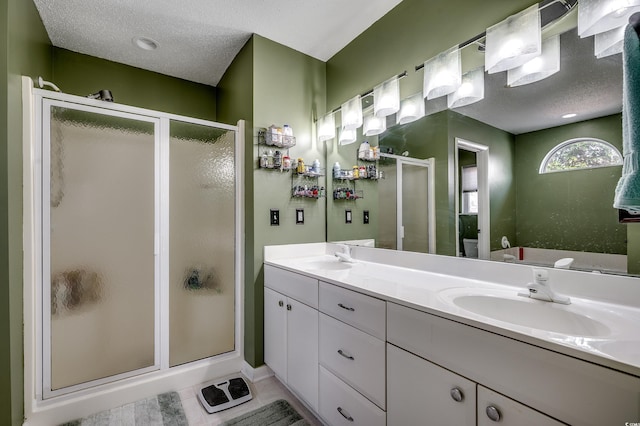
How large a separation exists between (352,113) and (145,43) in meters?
1.74

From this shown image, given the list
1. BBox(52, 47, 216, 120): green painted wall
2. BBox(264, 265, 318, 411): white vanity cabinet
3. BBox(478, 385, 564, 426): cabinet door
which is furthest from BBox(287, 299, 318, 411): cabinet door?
BBox(52, 47, 216, 120): green painted wall

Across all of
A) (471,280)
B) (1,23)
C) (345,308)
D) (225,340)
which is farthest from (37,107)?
(471,280)

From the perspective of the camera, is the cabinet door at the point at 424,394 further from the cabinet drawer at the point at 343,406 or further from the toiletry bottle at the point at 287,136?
the toiletry bottle at the point at 287,136

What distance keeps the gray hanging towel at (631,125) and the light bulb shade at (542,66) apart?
0.45m

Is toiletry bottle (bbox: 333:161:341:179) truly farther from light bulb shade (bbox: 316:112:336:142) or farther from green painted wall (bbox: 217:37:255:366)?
green painted wall (bbox: 217:37:255:366)

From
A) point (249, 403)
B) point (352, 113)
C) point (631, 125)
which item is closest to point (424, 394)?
point (631, 125)

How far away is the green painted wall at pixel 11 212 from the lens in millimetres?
1321

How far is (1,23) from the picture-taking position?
4.31ft

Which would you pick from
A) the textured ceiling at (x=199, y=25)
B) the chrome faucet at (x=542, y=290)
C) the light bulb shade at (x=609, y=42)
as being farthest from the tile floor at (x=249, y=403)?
the textured ceiling at (x=199, y=25)

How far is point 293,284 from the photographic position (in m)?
1.71

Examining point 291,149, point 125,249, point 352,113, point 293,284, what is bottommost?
point 293,284

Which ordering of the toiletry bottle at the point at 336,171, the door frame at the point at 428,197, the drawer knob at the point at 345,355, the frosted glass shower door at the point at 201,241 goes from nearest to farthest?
1. the drawer knob at the point at 345,355
2. the door frame at the point at 428,197
3. the frosted glass shower door at the point at 201,241
4. the toiletry bottle at the point at 336,171

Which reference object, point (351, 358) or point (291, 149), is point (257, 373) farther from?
point (291, 149)

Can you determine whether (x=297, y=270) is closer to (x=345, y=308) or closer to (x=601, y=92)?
(x=345, y=308)
